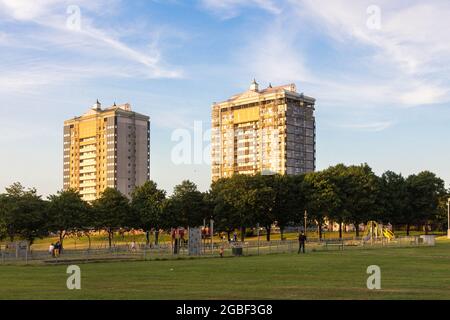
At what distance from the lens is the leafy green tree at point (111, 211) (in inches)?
4264

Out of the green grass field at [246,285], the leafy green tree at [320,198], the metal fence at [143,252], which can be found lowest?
the metal fence at [143,252]

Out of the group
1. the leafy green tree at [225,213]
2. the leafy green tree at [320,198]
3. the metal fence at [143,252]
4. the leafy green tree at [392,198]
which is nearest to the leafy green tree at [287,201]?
the leafy green tree at [320,198]

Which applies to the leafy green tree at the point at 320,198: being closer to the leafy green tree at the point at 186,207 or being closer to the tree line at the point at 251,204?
the tree line at the point at 251,204

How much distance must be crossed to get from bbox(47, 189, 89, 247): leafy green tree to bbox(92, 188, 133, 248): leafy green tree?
3598 millimetres

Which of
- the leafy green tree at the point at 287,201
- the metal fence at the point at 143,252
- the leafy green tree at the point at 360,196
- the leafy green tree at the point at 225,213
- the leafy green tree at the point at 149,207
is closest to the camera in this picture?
the metal fence at the point at 143,252

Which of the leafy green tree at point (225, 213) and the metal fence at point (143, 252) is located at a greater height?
the leafy green tree at point (225, 213)

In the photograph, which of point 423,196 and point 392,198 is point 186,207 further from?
point 423,196

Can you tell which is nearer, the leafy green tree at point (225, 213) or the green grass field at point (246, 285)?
the green grass field at point (246, 285)

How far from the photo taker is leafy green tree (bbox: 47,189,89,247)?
95625 millimetres

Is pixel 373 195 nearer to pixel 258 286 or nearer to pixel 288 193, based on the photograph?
pixel 288 193

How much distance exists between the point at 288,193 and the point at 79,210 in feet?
144

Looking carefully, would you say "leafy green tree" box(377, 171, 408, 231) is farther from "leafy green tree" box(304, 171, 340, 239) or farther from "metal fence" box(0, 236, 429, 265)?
"metal fence" box(0, 236, 429, 265)
